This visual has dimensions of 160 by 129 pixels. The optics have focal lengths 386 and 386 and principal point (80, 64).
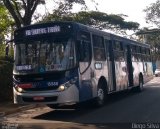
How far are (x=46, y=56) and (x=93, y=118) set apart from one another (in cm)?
253

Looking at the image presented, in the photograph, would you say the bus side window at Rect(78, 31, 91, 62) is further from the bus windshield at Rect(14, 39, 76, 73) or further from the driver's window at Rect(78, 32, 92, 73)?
the bus windshield at Rect(14, 39, 76, 73)

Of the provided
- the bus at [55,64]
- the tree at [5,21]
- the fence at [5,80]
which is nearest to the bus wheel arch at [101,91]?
the bus at [55,64]

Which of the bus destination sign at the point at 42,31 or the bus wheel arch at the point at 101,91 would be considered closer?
the bus destination sign at the point at 42,31

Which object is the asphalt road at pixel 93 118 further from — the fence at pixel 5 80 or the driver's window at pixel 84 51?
the fence at pixel 5 80

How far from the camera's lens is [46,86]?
12539mm

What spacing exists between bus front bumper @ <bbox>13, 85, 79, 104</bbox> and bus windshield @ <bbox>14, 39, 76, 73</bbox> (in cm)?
72

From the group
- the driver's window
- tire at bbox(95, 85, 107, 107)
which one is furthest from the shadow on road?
the driver's window

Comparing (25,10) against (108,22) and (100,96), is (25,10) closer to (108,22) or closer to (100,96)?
(100,96)

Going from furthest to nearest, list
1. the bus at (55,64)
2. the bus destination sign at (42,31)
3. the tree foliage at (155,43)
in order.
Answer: the tree foliage at (155,43)
the bus destination sign at (42,31)
the bus at (55,64)

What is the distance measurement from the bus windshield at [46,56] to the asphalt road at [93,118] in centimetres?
167

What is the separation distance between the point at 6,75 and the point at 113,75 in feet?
17.6

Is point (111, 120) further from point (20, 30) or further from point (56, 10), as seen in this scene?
point (56, 10)

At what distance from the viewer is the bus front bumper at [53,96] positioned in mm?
12320

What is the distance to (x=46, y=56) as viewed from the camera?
1266cm
